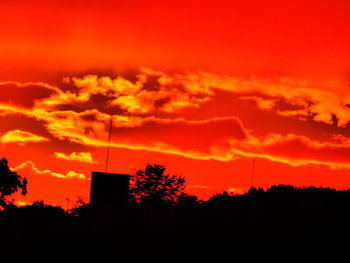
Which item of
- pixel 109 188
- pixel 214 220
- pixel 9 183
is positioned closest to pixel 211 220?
pixel 214 220

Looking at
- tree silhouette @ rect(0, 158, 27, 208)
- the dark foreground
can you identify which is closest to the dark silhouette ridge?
the dark foreground

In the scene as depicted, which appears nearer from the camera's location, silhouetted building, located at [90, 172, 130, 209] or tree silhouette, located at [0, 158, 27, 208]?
silhouetted building, located at [90, 172, 130, 209]

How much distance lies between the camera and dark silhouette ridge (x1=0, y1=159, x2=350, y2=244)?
91.7ft

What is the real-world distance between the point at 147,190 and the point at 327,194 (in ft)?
129

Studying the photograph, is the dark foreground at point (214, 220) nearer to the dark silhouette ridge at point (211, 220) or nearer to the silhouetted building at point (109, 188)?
the dark silhouette ridge at point (211, 220)

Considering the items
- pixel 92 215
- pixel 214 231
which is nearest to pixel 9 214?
pixel 92 215

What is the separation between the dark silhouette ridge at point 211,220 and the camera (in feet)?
91.7

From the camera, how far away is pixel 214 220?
31.0 meters

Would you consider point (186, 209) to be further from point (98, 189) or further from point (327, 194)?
point (98, 189)

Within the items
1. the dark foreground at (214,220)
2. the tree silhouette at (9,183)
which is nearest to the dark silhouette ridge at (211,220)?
the dark foreground at (214,220)

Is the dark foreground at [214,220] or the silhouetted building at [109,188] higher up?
the silhouetted building at [109,188]

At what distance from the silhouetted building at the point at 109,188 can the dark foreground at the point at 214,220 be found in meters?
3.02

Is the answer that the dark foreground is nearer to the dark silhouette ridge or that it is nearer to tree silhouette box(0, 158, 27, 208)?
the dark silhouette ridge

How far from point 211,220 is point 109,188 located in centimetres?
1440
